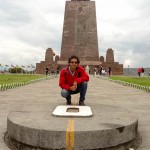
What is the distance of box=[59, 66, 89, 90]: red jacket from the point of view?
23.0 feet

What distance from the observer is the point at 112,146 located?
Result: 4270 millimetres

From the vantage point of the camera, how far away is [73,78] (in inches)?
280

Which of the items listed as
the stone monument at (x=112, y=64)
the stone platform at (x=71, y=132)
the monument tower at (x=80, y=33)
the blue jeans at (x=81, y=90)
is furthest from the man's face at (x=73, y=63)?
the stone monument at (x=112, y=64)

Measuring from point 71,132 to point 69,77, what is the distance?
3094 millimetres

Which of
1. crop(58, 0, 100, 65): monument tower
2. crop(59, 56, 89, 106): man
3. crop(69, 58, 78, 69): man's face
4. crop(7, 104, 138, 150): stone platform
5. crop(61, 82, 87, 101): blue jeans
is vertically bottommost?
crop(7, 104, 138, 150): stone platform

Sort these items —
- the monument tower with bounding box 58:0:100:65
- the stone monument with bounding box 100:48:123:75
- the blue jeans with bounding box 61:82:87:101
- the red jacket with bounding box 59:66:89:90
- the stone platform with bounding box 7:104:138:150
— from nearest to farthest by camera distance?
the stone platform with bounding box 7:104:138:150
the red jacket with bounding box 59:66:89:90
the blue jeans with bounding box 61:82:87:101
the monument tower with bounding box 58:0:100:65
the stone monument with bounding box 100:48:123:75

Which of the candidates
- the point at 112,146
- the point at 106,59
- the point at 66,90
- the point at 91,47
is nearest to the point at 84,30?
the point at 91,47

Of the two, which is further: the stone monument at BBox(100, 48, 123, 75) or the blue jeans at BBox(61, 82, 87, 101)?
the stone monument at BBox(100, 48, 123, 75)

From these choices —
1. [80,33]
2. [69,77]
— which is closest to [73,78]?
[69,77]

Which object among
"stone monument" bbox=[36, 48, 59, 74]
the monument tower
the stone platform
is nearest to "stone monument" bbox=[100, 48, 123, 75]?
the monument tower

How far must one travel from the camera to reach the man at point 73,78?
693 centimetres

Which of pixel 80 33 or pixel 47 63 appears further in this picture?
pixel 47 63

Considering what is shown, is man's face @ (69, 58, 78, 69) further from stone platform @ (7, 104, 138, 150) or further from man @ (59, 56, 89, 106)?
stone platform @ (7, 104, 138, 150)

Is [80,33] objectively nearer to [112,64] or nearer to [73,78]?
[112,64]
